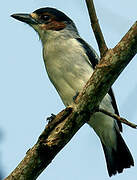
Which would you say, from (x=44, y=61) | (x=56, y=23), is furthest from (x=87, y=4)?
(x=56, y=23)

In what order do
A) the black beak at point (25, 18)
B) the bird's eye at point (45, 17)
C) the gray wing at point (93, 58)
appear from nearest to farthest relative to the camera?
the gray wing at point (93, 58)
the black beak at point (25, 18)
the bird's eye at point (45, 17)

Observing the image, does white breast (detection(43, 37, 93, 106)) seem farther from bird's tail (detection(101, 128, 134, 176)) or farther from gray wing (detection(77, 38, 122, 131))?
bird's tail (detection(101, 128, 134, 176))

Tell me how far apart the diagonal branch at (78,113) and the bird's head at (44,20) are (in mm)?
2246

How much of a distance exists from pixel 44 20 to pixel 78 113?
8.11 ft

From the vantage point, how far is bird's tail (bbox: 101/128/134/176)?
190 inches

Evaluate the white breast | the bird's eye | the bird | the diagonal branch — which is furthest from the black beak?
the diagonal branch

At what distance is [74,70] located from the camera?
478 centimetres

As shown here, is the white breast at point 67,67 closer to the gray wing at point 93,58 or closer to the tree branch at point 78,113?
the gray wing at point 93,58

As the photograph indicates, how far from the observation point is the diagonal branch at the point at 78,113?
309 cm

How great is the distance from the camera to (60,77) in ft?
16.1

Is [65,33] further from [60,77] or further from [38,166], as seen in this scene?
[38,166]

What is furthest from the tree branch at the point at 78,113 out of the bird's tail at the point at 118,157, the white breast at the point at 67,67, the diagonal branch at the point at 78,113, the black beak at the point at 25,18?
the black beak at the point at 25,18

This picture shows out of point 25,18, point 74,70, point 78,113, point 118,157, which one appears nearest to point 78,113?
point 78,113

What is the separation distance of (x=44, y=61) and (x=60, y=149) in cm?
198
